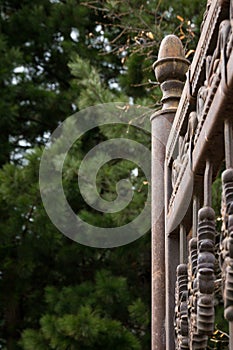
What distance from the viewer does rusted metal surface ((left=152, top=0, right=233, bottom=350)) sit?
3.05 feet

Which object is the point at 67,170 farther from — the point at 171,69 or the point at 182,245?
the point at 182,245

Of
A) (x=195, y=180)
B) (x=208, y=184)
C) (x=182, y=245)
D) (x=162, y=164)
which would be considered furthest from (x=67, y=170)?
(x=208, y=184)

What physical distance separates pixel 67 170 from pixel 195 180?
11.1 feet

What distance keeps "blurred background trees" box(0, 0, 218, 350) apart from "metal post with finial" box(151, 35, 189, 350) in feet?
5.72

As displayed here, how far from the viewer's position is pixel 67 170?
4539 millimetres

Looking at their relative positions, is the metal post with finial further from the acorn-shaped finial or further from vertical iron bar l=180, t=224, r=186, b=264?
vertical iron bar l=180, t=224, r=186, b=264

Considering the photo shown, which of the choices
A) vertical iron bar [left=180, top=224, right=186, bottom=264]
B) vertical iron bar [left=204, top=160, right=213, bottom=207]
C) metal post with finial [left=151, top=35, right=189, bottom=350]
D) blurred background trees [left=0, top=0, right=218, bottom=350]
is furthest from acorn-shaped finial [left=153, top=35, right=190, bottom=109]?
blurred background trees [left=0, top=0, right=218, bottom=350]

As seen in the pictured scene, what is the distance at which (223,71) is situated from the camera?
36.4 inches

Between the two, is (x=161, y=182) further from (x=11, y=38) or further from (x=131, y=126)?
(x=11, y=38)

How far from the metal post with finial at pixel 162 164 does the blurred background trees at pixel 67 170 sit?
1.74 m

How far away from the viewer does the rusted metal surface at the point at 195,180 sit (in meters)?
0.93

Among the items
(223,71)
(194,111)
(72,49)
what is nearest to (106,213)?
(72,49)

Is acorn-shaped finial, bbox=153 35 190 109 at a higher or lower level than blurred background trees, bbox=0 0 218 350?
lower

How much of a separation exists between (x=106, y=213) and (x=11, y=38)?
7.68 feet
